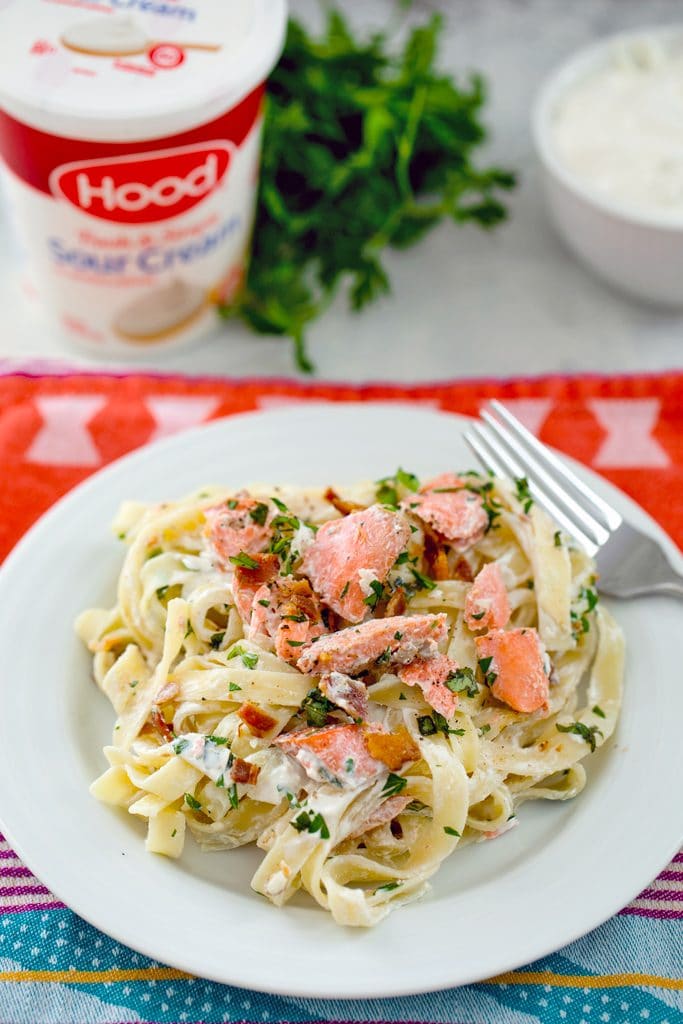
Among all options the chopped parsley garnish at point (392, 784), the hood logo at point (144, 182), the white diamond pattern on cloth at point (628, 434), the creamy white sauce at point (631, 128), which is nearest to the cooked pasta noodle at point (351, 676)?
the chopped parsley garnish at point (392, 784)

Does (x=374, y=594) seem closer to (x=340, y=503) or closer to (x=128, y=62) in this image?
(x=340, y=503)

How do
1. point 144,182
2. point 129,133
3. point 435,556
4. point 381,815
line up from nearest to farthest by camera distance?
point 381,815 < point 435,556 < point 129,133 < point 144,182

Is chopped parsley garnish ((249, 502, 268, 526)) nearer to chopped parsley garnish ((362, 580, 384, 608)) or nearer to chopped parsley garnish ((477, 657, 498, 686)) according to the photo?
chopped parsley garnish ((362, 580, 384, 608))

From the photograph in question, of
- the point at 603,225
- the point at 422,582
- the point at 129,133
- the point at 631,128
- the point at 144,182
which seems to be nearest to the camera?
the point at 422,582

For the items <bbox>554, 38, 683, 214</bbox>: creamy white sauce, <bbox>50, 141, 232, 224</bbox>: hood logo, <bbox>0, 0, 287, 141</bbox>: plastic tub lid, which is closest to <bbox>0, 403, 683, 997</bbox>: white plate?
<bbox>50, 141, 232, 224</bbox>: hood logo

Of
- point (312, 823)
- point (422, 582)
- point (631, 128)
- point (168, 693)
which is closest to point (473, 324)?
point (631, 128)

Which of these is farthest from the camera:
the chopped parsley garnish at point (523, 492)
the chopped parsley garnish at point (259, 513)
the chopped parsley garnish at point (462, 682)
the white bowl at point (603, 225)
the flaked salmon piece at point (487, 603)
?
the white bowl at point (603, 225)

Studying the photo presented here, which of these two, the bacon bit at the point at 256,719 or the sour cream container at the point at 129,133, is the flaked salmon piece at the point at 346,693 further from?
the sour cream container at the point at 129,133
